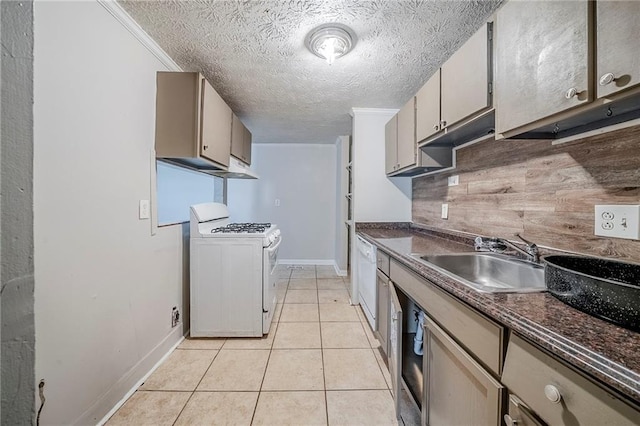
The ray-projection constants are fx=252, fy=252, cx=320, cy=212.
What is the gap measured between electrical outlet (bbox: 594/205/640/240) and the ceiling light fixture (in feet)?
4.98

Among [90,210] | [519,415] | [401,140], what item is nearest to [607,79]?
[519,415]

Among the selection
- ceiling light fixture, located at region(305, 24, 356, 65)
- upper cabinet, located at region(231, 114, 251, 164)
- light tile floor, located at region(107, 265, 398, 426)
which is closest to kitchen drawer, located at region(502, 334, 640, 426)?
light tile floor, located at region(107, 265, 398, 426)

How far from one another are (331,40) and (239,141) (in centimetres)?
160

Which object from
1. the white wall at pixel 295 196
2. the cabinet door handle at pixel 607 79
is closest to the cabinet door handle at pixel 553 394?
the cabinet door handle at pixel 607 79

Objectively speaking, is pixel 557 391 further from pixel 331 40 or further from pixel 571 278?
pixel 331 40

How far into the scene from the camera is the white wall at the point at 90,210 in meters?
1.02

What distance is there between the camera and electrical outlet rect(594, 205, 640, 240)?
2.84ft

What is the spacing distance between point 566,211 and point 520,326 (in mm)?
826

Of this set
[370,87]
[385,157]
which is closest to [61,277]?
[370,87]

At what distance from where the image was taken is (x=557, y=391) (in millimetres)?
532

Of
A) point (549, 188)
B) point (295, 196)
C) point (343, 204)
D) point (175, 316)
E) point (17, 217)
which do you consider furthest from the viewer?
point (295, 196)

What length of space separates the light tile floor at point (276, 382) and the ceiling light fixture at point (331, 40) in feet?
6.82

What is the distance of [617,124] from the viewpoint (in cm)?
91

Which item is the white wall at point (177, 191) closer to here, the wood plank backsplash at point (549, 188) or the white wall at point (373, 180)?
the white wall at point (373, 180)
